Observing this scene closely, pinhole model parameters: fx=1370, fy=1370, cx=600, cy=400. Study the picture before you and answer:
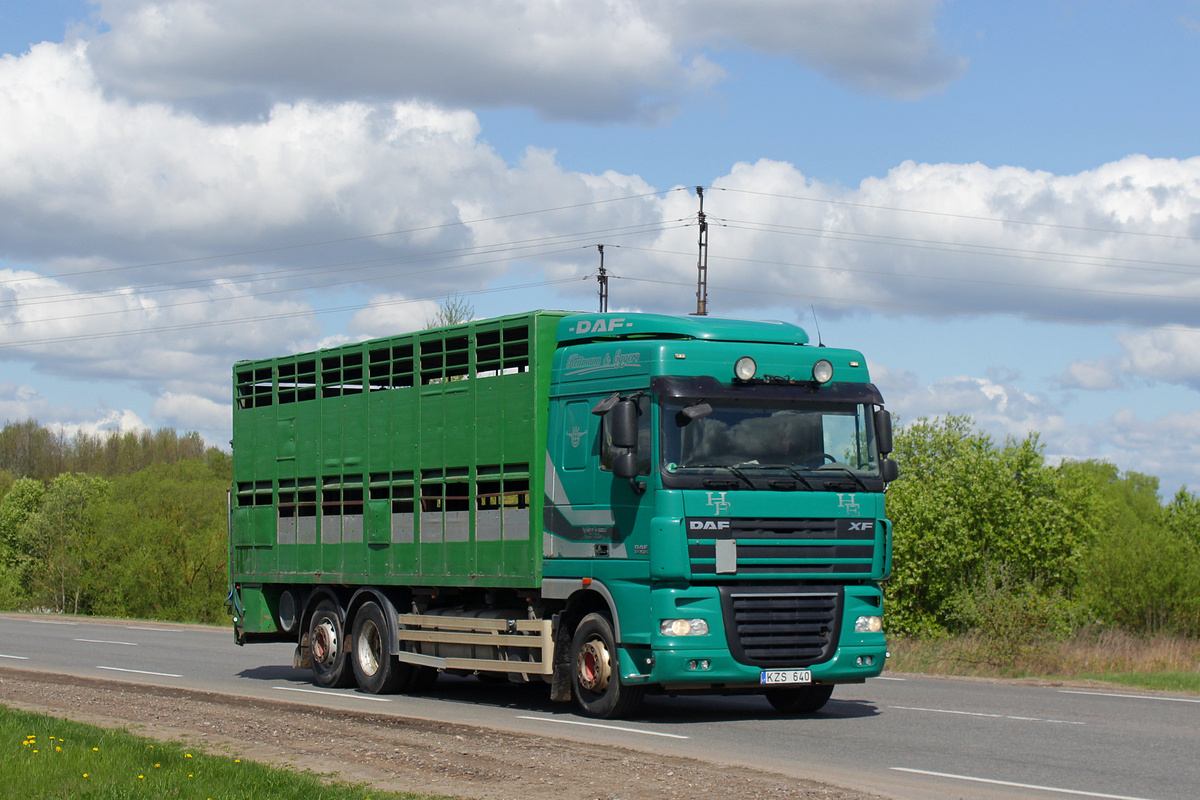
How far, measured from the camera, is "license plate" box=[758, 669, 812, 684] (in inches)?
486

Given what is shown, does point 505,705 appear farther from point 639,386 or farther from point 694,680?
point 639,386

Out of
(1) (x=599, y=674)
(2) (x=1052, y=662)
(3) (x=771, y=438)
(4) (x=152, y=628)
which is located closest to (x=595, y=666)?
(1) (x=599, y=674)

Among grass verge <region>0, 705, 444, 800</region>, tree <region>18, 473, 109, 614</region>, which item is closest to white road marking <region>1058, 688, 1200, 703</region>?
grass verge <region>0, 705, 444, 800</region>

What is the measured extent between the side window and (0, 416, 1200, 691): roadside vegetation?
9512 mm

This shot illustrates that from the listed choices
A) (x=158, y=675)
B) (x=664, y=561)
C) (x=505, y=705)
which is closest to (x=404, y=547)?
(x=505, y=705)

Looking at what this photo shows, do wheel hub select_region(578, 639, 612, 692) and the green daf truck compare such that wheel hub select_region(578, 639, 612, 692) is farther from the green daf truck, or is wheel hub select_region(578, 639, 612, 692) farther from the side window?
the side window

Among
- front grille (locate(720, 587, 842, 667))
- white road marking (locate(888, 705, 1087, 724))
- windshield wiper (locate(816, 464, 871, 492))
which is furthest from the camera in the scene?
white road marking (locate(888, 705, 1087, 724))

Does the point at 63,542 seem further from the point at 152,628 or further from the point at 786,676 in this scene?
the point at 786,676

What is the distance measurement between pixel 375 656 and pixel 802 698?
17.4 ft

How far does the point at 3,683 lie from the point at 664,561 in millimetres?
10062

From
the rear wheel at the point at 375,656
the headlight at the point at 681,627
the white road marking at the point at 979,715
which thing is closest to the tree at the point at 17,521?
the rear wheel at the point at 375,656

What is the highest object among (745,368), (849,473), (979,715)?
(745,368)

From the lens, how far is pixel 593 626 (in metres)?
12.9

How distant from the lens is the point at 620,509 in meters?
12.5
